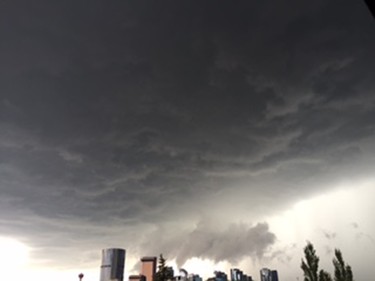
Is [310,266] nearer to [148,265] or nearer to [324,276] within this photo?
[324,276]

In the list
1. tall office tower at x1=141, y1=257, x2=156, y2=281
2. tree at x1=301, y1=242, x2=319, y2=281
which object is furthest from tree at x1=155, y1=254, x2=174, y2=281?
tall office tower at x1=141, y1=257, x2=156, y2=281

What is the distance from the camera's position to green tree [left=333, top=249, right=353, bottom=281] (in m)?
58.1

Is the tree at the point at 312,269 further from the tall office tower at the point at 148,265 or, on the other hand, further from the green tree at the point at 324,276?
the tall office tower at the point at 148,265

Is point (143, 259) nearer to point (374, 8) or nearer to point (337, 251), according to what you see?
point (337, 251)

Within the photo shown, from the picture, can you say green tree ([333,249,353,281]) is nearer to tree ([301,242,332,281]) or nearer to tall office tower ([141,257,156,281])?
tree ([301,242,332,281])

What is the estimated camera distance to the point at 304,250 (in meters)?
59.1

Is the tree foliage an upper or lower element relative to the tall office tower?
lower

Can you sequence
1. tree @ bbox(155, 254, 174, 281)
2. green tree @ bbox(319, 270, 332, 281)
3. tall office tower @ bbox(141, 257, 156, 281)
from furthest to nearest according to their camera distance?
tall office tower @ bbox(141, 257, 156, 281)
tree @ bbox(155, 254, 174, 281)
green tree @ bbox(319, 270, 332, 281)

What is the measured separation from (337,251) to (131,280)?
331 feet

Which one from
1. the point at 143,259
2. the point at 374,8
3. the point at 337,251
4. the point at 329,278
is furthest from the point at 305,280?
the point at 143,259

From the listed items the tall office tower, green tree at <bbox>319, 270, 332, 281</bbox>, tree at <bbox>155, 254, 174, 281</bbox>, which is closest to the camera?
green tree at <bbox>319, 270, 332, 281</bbox>

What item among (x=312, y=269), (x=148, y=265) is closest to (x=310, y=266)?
(x=312, y=269)

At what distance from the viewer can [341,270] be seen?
58594 mm

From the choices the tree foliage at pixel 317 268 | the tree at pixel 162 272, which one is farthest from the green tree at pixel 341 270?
the tree at pixel 162 272
